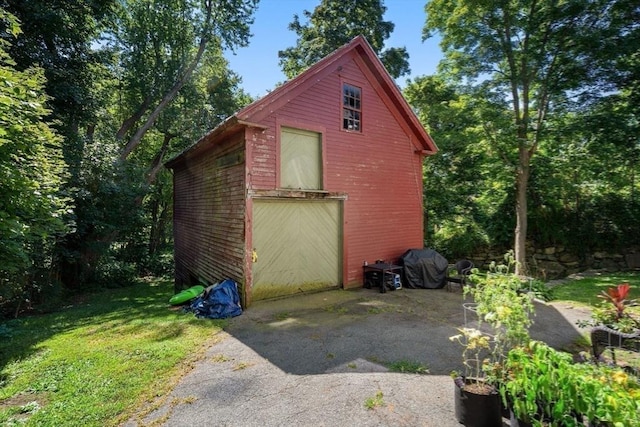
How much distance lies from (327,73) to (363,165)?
107 inches

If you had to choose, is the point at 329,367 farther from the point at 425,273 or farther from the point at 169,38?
the point at 169,38

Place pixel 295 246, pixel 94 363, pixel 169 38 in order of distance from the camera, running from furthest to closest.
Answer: pixel 169 38 < pixel 295 246 < pixel 94 363

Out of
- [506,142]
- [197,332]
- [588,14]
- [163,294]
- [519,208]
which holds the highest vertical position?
[588,14]

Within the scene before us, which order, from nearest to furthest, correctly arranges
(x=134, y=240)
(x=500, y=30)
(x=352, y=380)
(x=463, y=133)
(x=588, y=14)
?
(x=352, y=380), (x=588, y=14), (x=500, y=30), (x=463, y=133), (x=134, y=240)

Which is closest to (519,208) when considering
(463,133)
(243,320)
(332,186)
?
(463,133)

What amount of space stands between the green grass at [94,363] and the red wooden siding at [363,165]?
11.8 feet

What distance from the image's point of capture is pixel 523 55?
34.8ft

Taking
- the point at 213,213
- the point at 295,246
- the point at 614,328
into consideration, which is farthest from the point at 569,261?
the point at 213,213

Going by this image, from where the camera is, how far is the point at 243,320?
6.09 meters

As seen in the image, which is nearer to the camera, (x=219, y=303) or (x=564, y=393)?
(x=564, y=393)

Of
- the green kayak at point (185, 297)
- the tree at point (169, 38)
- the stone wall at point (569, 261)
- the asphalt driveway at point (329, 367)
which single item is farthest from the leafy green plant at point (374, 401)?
the tree at point (169, 38)

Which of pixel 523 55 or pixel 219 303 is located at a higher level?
pixel 523 55

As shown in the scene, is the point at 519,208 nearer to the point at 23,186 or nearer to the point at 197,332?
the point at 197,332

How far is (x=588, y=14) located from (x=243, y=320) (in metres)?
13.4
